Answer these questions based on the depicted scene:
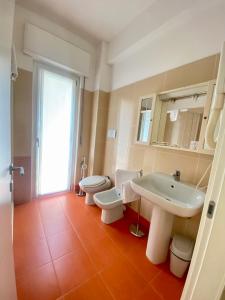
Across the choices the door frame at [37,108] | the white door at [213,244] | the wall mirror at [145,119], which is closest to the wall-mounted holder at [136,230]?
the wall mirror at [145,119]

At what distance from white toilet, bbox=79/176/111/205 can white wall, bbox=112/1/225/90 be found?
1.54m

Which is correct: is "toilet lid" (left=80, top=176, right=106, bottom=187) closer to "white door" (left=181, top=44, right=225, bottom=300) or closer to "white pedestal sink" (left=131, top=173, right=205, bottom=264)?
"white pedestal sink" (left=131, top=173, right=205, bottom=264)

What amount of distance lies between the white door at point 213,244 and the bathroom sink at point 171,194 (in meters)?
0.40

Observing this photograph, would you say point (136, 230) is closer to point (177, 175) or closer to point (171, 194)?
point (171, 194)

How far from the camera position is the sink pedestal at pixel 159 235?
4.30ft

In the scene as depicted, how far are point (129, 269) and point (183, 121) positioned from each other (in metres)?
1.52

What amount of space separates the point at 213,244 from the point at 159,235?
85cm

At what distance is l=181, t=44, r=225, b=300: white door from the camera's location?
560 millimetres

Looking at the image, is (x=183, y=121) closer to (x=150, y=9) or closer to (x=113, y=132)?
(x=113, y=132)

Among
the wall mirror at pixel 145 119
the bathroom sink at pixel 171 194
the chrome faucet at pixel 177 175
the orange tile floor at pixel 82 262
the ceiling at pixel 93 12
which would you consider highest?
the ceiling at pixel 93 12

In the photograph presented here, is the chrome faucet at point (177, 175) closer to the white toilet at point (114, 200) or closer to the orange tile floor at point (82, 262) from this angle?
the white toilet at point (114, 200)

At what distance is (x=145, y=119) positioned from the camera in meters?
1.87

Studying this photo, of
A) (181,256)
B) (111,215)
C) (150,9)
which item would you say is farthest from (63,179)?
(150,9)

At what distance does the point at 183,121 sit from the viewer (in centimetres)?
153
